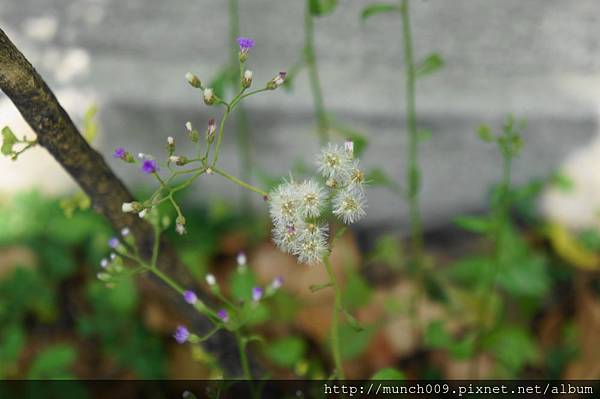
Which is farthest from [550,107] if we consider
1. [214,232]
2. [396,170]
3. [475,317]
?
[214,232]

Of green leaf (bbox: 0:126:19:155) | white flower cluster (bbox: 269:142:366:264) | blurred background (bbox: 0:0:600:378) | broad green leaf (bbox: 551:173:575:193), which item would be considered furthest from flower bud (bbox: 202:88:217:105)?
broad green leaf (bbox: 551:173:575:193)

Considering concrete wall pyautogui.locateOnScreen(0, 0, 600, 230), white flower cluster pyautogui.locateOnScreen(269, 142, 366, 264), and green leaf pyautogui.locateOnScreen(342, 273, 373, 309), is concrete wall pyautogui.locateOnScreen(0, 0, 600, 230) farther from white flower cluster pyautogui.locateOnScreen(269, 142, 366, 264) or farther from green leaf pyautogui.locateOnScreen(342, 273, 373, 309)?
white flower cluster pyautogui.locateOnScreen(269, 142, 366, 264)

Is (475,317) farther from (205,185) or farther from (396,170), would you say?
(205,185)

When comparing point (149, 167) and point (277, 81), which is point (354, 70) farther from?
point (149, 167)

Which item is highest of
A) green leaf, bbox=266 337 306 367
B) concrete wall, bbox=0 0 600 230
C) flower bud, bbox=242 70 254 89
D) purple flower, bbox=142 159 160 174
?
concrete wall, bbox=0 0 600 230

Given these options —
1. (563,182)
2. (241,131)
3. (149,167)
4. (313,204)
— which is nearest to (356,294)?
(241,131)

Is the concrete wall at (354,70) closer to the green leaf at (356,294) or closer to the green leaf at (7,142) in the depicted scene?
the green leaf at (356,294)
